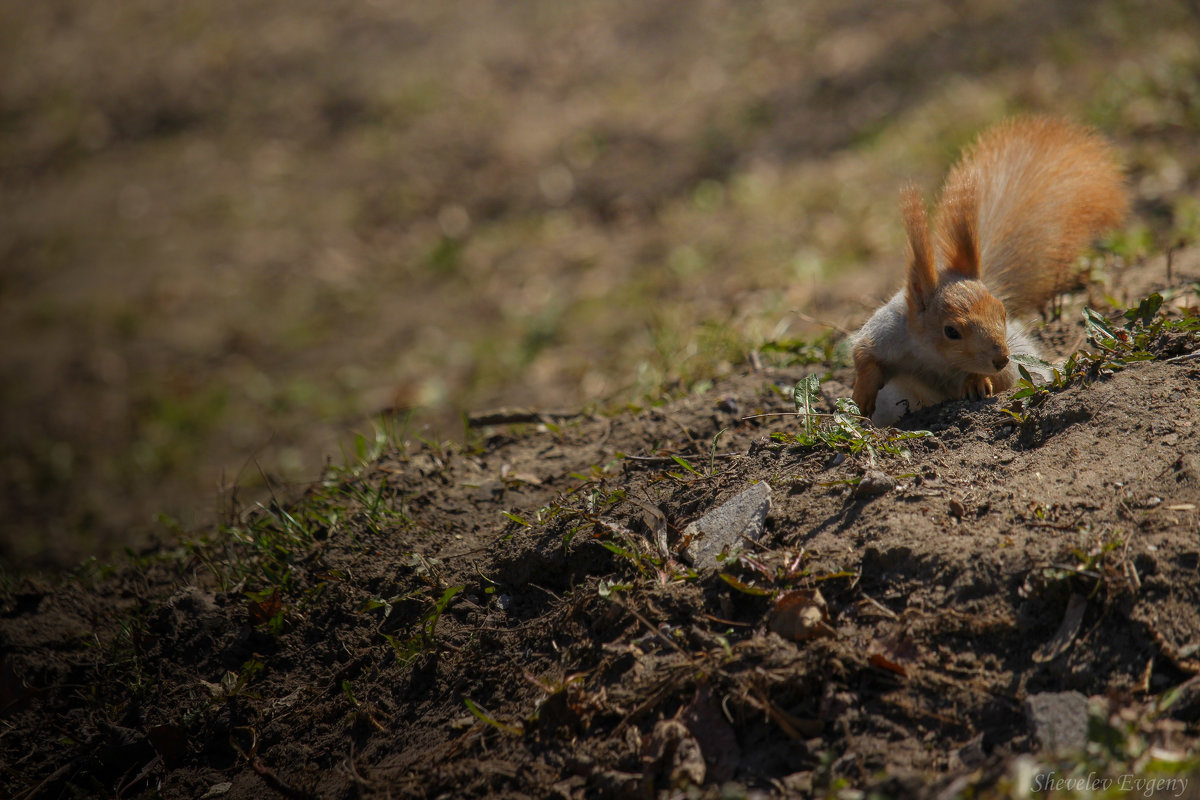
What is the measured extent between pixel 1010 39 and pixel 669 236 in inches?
120

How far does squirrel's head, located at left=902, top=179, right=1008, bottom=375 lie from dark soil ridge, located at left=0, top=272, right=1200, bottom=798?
0.59ft

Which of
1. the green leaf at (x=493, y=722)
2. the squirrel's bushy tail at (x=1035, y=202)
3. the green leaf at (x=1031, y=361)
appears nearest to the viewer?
the green leaf at (x=493, y=722)

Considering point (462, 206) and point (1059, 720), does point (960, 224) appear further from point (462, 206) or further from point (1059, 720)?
point (462, 206)

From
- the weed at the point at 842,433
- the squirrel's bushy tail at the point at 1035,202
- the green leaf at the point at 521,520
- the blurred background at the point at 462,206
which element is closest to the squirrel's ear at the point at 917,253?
the squirrel's bushy tail at the point at 1035,202

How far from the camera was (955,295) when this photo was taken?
2.68m

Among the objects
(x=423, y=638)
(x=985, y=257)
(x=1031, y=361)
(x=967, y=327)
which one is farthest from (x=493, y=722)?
(x=985, y=257)

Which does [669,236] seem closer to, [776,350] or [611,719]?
[776,350]

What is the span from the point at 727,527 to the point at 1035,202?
5.40 ft

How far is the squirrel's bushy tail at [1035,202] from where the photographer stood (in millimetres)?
2902

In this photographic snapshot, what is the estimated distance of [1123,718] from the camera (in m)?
1.61

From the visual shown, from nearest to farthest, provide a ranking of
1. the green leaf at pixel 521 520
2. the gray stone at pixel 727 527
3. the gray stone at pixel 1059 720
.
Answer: the gray stone at pixel 1059 720, the gray stone at pixel 727 527, the green leaf at pixel 521 520

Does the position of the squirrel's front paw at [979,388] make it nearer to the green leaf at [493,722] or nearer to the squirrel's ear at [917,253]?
the squirrel's ear at [917,253]

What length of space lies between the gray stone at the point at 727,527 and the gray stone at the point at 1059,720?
2.39 feet

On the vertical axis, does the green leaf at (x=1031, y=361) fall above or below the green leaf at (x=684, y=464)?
above
